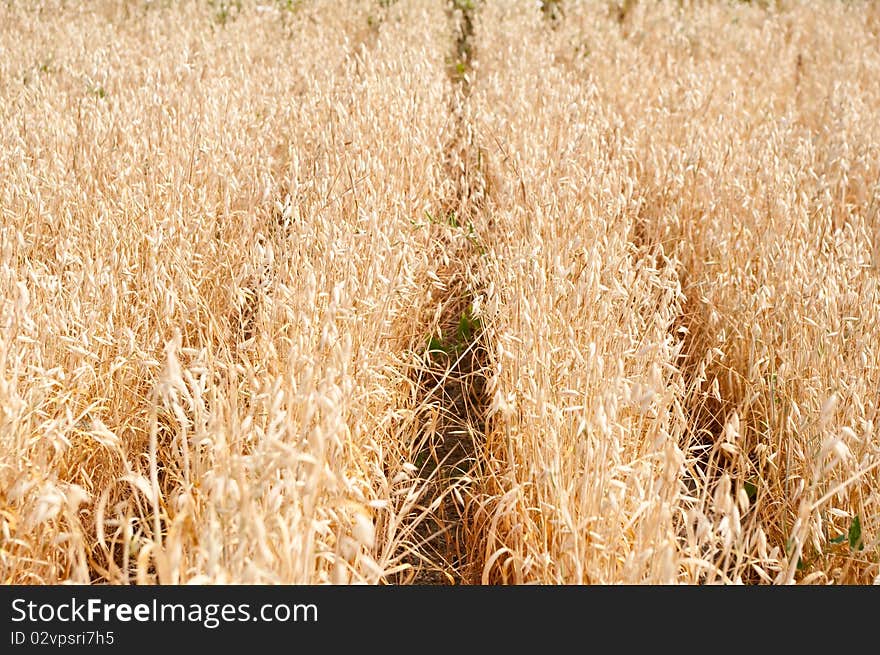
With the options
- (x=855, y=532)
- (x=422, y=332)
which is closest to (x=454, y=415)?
(x=422, y=332)

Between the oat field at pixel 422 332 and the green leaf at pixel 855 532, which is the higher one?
the oat field at pixel 422 332

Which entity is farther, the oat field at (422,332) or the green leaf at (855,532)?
the green leaf at (855,532)

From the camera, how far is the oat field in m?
1.68

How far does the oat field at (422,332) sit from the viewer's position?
1.68m

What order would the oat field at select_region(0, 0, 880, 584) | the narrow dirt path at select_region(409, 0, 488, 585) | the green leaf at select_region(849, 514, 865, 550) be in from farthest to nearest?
the narrow dirt path at select_region(409, 0, 488, 585) → the green leaf at select_region(849, 514, 865, 550) → the oat field at select_region(0, 0, 880, 584)

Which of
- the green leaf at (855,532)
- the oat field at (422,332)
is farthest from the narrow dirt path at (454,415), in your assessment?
the green leaf at (855,532)

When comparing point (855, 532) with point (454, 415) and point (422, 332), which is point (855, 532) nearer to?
point (454, 415)

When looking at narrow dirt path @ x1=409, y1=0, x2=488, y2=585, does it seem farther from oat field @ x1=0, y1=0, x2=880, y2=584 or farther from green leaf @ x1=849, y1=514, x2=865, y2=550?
green leaf @ x1=849, y1=514, x2=865, y2=550

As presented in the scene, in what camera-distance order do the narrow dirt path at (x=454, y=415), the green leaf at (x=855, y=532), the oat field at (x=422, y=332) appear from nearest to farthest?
the oat field at (x=422, y=332) → the green leaf at (x=855, y=532) → the narrow dirt path at (x=454, y=415)

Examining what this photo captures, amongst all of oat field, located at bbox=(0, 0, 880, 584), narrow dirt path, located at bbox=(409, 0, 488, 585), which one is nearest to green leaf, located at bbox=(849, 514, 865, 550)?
oat field, located at bbox=(0, 0, 880, 584)

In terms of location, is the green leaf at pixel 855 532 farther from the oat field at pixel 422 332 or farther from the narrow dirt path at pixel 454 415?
the narrow dirt path at pixel 454 415

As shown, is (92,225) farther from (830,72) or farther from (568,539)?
(830,72)
